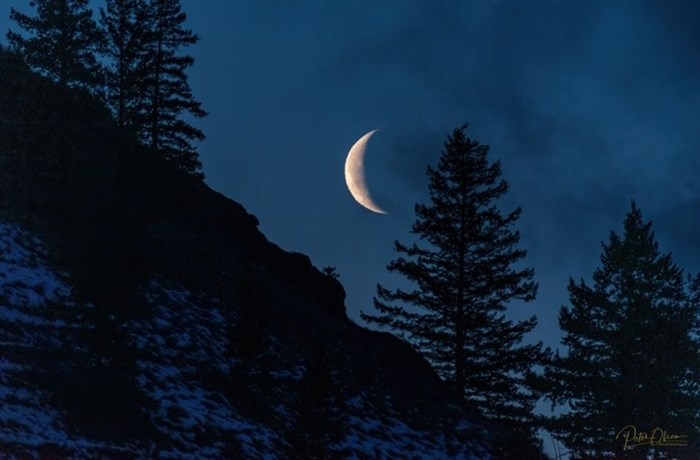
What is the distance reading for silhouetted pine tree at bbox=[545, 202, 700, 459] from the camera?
3094 centimetres

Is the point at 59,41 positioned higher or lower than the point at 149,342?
higher

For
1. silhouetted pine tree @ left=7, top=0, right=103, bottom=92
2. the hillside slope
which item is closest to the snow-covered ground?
the hillside slope

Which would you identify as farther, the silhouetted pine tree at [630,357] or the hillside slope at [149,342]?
the silhouetted pine tree at [630,357]

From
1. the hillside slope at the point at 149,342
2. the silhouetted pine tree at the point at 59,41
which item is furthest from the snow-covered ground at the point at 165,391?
the silhouetted pine tree at the point at 59,41

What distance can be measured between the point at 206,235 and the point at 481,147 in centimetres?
1237

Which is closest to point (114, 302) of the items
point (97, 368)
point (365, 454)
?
point (97, 368)

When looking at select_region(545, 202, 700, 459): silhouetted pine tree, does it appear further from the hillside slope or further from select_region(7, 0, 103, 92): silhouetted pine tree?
select_region(7, 0, 103, 92): silhouetted pine tree

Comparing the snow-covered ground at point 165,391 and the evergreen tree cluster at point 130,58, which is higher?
the evergreen tree cluster at point 130,58

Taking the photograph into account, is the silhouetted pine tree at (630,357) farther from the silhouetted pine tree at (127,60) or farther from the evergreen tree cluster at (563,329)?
the silhouetted pine tree at (127,60)

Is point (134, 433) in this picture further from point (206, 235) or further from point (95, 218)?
point (206, 235)

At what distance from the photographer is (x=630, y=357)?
3119 centimetres

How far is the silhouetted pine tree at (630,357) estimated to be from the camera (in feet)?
102

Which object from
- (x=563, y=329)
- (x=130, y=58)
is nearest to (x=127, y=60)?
(x=130, y=58)

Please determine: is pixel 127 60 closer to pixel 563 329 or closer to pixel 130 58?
pixel 130 58
